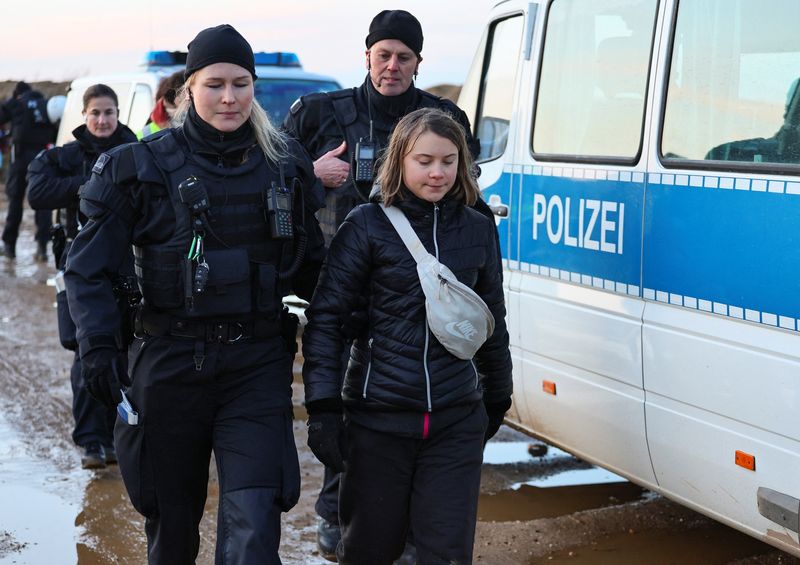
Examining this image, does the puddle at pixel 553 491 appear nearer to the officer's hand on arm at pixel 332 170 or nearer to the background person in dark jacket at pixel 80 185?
the officer's hand on arm at pixel 332 170

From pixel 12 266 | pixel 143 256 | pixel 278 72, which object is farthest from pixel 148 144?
pixel 12 266

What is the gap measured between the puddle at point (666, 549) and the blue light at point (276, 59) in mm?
6303

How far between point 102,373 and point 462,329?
108cm

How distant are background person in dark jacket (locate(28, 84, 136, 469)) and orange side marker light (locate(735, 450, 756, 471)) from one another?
3324 millimetres

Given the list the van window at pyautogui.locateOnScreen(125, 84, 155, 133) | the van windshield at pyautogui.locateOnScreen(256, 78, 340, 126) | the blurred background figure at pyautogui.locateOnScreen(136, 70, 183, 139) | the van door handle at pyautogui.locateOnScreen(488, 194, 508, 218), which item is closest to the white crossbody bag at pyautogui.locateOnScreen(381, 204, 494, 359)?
the van door handle at pyautogui.locateOnScreen(488, 194, 508, 218)

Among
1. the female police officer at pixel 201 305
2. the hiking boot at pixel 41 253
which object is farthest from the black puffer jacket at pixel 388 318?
the hiking boot at pixel 41 253

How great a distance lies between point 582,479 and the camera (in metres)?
5.72

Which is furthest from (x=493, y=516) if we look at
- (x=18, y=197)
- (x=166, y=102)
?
(x=18, y=197)

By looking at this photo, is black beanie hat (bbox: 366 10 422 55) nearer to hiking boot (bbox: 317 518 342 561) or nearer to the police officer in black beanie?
the police officer in black beanie

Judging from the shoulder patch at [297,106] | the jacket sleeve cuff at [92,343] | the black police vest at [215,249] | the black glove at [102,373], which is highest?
the shoulder patch at [297,106]

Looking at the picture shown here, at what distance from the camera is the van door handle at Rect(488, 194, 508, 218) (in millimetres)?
5156

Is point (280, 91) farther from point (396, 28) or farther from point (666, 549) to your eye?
point (666, 549)

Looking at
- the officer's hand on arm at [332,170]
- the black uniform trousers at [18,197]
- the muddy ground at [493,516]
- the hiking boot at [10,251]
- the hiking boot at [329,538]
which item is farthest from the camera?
the hiking boot at [10,251]

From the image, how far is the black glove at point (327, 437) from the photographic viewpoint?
3.48m
